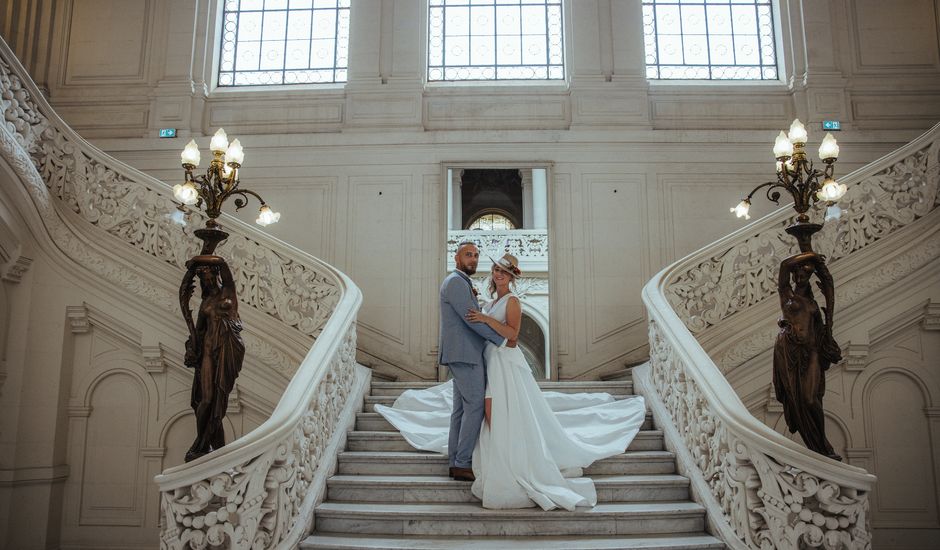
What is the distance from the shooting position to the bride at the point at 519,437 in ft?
14.7

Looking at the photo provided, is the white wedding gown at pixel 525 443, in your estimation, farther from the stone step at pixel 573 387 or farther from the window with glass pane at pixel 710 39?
the window with glass pane at pixel 710 39

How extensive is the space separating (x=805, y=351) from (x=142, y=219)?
21.1ft

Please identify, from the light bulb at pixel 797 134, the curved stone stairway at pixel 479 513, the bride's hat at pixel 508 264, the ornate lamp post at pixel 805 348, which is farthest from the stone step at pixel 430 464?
the light bulb at pixel 797 134

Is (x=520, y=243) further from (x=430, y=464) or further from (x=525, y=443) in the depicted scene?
(x=525, y=443)

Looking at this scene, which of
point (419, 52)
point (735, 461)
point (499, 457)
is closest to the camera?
point (735, 461)

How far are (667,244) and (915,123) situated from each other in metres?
3.96

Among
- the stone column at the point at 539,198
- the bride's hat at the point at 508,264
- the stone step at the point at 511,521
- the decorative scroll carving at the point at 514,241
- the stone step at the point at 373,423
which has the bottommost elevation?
the stone step at the point at 511,521

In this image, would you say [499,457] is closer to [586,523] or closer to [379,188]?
[586,523]

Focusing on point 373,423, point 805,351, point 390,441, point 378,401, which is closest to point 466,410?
point 390,441

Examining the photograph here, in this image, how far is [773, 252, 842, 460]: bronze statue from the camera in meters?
4.29

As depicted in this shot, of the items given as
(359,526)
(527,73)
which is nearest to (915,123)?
(527,73)

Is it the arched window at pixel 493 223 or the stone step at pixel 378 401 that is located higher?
the arched window at pixel 493 223

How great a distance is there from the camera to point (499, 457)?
4508 millimetres

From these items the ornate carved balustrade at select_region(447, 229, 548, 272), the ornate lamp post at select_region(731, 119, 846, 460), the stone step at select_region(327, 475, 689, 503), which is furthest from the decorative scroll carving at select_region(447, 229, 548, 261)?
the ornate lamp post at select_region(731, 119, 846, 460)
